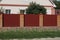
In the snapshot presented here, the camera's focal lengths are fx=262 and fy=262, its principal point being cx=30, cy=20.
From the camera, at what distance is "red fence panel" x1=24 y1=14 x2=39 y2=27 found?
111 feet

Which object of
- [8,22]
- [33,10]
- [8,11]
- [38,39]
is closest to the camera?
[38,39]

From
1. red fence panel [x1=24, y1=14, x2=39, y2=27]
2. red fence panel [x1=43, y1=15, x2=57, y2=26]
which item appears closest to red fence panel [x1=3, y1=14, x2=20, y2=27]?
red fence panel [x1=24, y1=14, x2=39, y2=27]

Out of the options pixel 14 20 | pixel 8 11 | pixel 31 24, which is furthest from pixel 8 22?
pixel 8 11

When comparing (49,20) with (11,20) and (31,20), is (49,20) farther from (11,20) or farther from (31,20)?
(11,20)

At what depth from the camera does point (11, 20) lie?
110 ft

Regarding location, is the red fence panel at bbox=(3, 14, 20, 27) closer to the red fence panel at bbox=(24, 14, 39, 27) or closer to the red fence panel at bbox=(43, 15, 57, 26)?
the red fence panel at bbox=(24, 14, 39, 27)

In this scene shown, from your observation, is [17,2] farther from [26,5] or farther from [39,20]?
[39,20]

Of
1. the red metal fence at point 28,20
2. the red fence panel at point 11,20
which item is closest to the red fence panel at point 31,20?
the red metal fence at point 28,20

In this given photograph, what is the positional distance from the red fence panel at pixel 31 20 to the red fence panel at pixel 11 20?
1138 mm

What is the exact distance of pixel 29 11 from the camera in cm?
3956

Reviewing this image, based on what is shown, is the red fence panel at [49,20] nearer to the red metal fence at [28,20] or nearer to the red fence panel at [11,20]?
the red metal fence at [28,20]

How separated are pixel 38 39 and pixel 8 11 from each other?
2581cm

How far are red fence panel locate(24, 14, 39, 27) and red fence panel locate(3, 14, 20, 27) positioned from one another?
114cm

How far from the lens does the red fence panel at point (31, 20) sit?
111 feet
